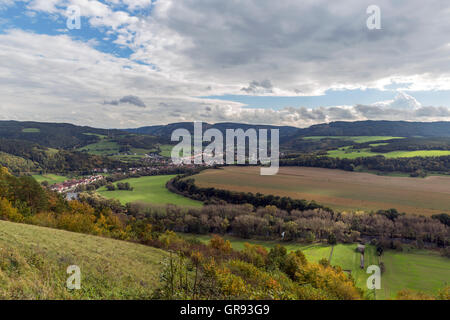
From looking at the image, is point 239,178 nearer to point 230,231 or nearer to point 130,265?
point 230,231

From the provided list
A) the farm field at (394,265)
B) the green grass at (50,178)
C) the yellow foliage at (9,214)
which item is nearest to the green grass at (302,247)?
the farm field at (394,265)

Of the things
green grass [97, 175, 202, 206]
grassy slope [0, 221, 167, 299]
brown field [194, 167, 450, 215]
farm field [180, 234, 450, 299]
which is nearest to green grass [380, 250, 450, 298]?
farm field [180, 234, 450, 299]

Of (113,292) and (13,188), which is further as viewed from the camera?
(13,188)

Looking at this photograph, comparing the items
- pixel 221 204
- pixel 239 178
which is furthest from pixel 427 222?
pixel 239 178

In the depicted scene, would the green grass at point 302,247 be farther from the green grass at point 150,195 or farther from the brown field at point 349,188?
the green grass at point 150,195

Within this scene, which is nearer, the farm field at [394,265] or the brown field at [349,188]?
the farm field at [394,265]
